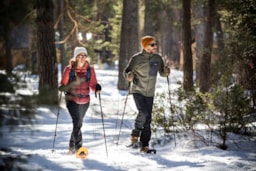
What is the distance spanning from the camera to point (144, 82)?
7688 mm

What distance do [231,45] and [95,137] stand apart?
3.68m

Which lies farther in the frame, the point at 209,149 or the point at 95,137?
the point at 95,137

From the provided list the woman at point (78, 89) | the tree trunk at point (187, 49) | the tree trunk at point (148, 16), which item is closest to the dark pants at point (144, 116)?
the woman at point (78, 89)

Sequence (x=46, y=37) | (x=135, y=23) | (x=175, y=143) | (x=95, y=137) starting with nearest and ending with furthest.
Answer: (x=175, y=143) → (x=95, y=137) → (x=46, y=37) → (x=135, y=23)

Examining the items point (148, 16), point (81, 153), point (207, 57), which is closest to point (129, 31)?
point (207, 57)

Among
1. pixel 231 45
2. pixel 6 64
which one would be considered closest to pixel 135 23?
pixel 231 45

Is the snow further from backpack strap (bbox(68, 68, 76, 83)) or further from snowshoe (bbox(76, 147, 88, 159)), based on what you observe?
backpack strap (bbox(68, 68, 76, 83))

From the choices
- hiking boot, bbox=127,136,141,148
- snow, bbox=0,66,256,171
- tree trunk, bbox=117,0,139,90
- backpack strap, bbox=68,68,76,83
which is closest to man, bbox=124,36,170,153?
Answer: hiking boot, bbox=127,136,141,148

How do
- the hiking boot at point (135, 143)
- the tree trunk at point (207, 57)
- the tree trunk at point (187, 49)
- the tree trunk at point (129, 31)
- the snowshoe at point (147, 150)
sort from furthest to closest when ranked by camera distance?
the tree trunk at point (129, 31) < the tree trunk at point (207, 57) < the tree trunk at point (187, 49) < the hiking boot at point (135, 143) < the snowshoe at point (147, 150)

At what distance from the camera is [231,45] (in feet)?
32.2

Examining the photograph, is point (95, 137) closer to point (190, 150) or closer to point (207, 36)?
point (190, 150)

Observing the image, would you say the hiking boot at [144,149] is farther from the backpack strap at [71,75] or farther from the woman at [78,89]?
the backpack strap at [71,75]

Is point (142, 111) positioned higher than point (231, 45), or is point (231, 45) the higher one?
point (231, 45)

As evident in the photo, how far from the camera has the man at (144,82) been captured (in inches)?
301
